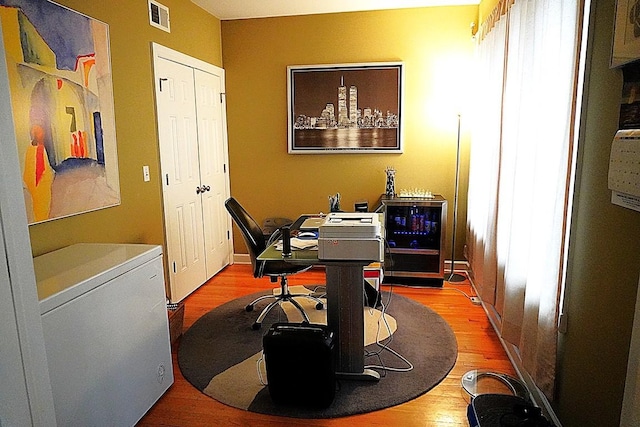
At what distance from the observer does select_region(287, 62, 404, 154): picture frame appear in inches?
169

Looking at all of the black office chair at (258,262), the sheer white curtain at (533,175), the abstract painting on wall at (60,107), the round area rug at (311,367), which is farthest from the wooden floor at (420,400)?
the abstract painting on wall at (60,107)

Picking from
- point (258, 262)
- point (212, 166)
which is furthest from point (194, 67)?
point (258, 262)

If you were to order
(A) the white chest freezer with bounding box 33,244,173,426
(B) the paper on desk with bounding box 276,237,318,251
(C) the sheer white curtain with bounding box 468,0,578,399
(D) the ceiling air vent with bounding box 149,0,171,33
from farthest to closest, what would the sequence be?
(D) the ceiling air vent with bounding box 149,0,171,33 < (B) the paper on desk with bounding box 276,237,318,251 < (C) the sheer white curtain with bounding box 468,0,578,399 < (A) the white chest freezer with bounding box 33,244,173,426

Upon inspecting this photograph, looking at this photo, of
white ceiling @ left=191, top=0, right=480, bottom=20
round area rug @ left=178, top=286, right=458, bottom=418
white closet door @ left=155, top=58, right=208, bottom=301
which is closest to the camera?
round area rug @ left=178, top=286, right=458, bottom=418

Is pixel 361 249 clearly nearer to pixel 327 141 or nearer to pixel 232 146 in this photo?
pixel 327 141

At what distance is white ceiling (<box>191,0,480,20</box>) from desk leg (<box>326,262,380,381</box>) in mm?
2841

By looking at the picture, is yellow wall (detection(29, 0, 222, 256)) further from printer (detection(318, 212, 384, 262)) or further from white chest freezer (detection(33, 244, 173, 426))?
printer (detection(318, 212, 384, 262))

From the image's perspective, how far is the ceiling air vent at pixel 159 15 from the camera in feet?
10.7

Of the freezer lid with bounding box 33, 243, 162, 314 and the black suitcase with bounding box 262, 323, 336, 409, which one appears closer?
the freezer lid with bounding box 33, 243, 162, 314

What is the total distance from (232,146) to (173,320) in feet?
7.58

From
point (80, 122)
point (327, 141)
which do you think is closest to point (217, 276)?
point (327, 141)

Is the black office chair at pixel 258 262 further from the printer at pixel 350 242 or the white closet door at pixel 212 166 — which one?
the white closet door at pixel 212 166

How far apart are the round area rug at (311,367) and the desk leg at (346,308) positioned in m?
0.24

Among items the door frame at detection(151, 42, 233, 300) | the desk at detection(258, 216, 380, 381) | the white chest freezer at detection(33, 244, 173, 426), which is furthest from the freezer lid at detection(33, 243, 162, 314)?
the door frame at detection(151, 42, 233, 300)
